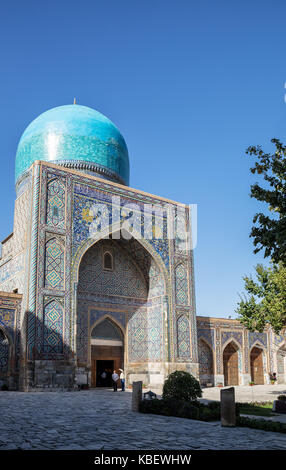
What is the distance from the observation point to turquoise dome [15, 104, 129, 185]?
18.4 m

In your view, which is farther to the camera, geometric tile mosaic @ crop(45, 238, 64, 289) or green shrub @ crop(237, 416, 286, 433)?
geometric tile mosaic @ crop(45, 238, 64, 289)

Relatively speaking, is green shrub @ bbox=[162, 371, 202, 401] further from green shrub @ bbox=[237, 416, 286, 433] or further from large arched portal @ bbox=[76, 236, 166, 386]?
large arched portal @ bbox=[76, 236, 166, 386]

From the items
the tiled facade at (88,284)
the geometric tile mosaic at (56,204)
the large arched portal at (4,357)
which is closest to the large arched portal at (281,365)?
the tiled facade at (88,284)

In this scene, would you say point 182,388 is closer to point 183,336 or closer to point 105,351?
point 105,351

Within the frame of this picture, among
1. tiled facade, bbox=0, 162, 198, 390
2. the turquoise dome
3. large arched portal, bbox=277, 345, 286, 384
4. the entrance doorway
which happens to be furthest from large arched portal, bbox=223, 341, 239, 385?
the turquoise dome

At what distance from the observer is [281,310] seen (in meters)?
14.0

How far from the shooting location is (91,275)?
Result: 1742 cm

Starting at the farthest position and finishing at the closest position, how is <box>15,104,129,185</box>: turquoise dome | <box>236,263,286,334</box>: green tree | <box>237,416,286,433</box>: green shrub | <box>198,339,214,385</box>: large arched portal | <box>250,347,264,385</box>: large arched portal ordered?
<box>250,347,264,385</box>: large arched portal → <box>198,339,214,385</box>: large arched portal → <box>15,104,129,185</box>: turquoise dome → <box>236,263,286,334</box>: green tree → <box>237,416,286,433</box>: green shrub

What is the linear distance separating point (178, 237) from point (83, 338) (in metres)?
5.80

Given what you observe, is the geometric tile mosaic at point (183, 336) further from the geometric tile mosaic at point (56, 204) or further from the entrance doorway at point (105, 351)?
the geometric tile mosaic at point (56, 204)

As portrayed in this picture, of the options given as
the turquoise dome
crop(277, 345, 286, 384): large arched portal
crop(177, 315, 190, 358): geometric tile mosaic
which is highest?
the turquoise dome

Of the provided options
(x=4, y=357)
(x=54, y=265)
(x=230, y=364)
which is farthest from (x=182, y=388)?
(x=230, y=364)

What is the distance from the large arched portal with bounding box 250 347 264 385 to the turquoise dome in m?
10.7

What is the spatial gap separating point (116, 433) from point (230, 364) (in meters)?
17.1
